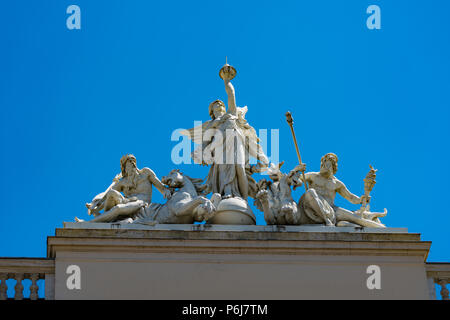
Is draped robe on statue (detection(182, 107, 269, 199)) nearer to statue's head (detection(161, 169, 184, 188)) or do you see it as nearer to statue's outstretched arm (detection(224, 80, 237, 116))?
statue's outstretched arm (detection(224, 80, 237, 116))

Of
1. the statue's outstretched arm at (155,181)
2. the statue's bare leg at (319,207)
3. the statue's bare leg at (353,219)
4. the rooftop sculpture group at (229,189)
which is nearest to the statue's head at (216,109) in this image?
the rooftop sculpture group at (229,189)

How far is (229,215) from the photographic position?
2233 cm

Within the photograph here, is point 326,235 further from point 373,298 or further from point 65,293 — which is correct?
point 65,293

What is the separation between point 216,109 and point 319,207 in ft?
9.82

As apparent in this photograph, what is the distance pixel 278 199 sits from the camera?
74.3 ft

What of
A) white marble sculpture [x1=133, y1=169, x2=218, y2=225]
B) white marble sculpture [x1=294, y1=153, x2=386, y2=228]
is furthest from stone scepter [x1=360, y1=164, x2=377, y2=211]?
white marble sculpture [x1=133, y1=169, x2=218, y2=225]

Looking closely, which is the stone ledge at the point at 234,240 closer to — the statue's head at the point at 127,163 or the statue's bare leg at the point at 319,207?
the statue's bare leg at the point at 319,207

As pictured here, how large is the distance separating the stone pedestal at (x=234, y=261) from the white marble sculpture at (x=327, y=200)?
41cm

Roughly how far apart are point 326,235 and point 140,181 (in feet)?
11.6

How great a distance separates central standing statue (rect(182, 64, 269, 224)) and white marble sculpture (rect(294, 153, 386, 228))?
94 cm

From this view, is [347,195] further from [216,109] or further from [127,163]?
[127,163]

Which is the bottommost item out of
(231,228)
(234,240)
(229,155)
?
(234,240)

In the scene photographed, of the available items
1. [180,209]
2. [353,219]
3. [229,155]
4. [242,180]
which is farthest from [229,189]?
[353,219]
